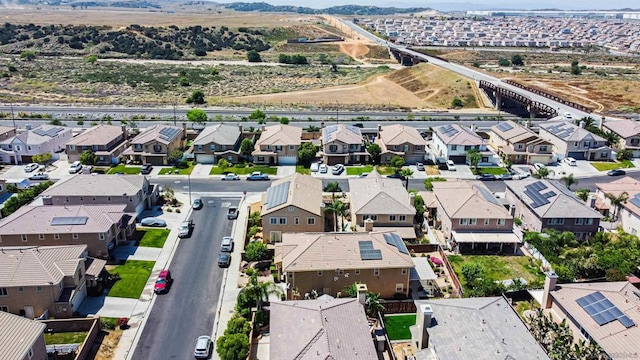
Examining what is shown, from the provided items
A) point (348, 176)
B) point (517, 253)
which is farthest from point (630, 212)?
point (348, 176)

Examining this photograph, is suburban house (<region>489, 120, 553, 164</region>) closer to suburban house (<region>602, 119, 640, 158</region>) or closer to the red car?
suburban house (<region>602, 119, 640, 158</region>)

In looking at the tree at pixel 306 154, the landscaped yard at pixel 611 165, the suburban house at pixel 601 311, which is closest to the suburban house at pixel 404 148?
the tree at pixel 306 154

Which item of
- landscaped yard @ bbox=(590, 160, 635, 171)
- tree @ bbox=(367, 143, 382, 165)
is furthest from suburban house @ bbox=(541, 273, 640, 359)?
landscaped yard @ bbox=(590, 160, 635, 171)

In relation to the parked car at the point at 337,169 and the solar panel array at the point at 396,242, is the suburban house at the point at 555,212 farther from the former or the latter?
the parked car at the point at 337,169

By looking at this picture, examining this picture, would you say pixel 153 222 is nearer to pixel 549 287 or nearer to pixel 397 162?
pixel 397 162

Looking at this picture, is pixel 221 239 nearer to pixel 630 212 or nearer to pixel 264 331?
pixel 264 331
